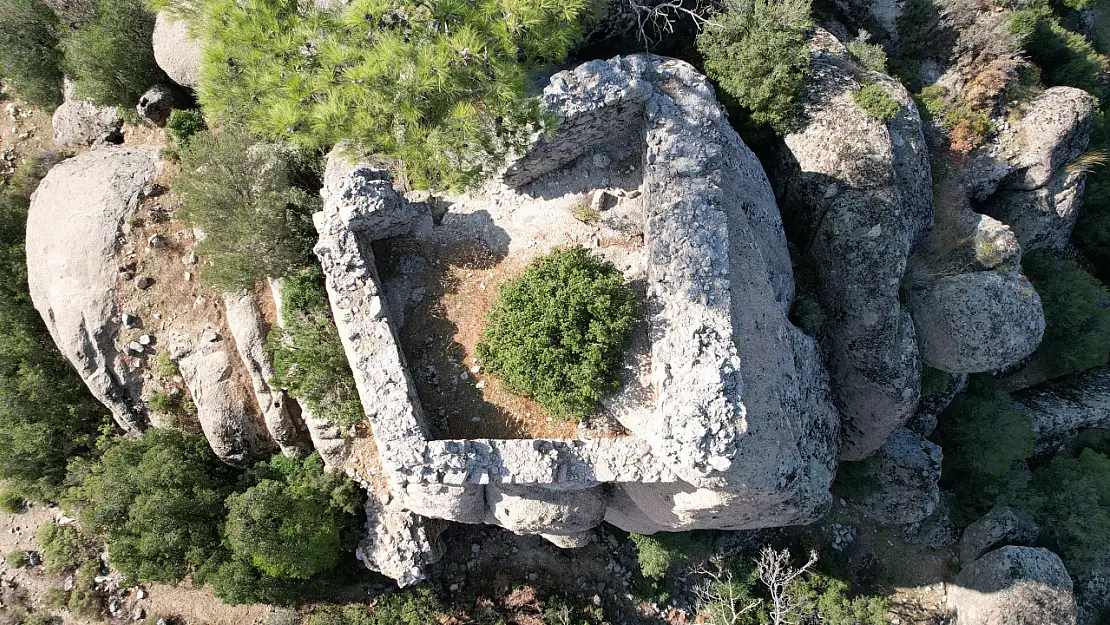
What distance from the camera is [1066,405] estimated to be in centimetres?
1791

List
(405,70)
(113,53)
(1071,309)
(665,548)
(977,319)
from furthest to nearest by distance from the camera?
(1071,309)
(665,548)
(113,53)
(977,319)
(405,70)

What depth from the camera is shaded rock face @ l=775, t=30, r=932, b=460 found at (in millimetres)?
12336

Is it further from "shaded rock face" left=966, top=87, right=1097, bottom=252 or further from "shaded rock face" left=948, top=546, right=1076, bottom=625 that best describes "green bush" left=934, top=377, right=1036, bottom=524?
"shaded rock face" left=966, top=87, right=1097, bottom=252

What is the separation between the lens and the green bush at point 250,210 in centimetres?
1150

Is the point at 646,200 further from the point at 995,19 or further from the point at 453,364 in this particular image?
the point at 995,19

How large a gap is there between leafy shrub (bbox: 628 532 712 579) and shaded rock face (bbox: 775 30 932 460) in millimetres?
5213

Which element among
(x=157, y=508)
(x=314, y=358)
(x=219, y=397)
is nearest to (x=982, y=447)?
(x=314, y=358)

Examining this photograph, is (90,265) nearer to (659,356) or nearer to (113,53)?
(113,53)

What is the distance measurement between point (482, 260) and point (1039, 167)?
15.6 metres

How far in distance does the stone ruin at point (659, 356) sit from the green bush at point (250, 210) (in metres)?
1.59

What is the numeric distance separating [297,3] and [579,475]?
10.8 metres

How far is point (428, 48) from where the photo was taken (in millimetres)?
9758

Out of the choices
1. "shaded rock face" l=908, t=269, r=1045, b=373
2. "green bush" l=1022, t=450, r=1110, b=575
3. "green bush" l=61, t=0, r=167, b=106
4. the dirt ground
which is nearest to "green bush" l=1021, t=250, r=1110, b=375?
"green bush" l=1022, t=450, r=1110, b=575

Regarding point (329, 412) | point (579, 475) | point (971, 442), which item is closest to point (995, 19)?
point (971, 442)
